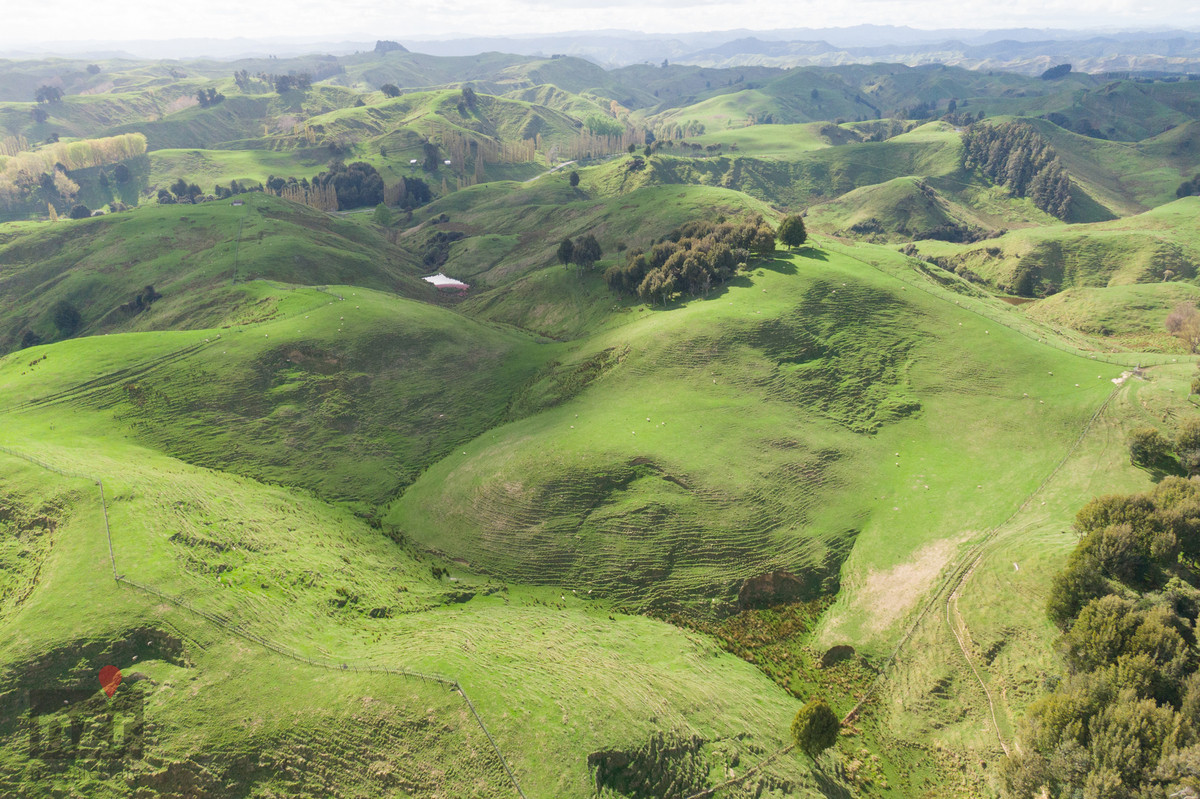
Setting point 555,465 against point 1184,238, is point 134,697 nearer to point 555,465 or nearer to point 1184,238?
point 555,465

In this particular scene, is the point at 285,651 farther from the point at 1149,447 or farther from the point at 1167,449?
the point at 1167,449

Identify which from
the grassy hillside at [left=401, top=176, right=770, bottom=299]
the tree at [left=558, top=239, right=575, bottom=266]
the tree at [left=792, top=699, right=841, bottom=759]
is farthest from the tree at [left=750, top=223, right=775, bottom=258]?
the tree at [left=792, top=699, right=841, bottom=759]

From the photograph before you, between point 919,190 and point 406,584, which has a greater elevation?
point 919,190

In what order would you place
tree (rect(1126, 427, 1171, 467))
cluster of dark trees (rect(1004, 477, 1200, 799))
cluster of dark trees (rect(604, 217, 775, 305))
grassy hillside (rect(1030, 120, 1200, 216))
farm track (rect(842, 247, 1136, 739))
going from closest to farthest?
1. cluster of dark trees (rect(1004, 477, 1200, 799))
2. farm track (rect(842, 247, 1136, 739))
3. tree (rect(1126, 427, 1171, 467))
4. cluster of dark trees (rect(604, 217, 775, 305))
5. grassy hillside (rect(1030, 120, 1200, 216))

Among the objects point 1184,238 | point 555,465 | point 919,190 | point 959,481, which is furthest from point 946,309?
point 919,190

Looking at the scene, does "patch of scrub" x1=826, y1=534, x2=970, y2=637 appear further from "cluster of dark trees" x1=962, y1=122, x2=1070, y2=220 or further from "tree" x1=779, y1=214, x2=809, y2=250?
"cluster of dark trees" x1=962, y1=122, x2=1070, y2=220

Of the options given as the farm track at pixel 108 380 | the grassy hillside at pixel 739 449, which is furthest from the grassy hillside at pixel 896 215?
the farm track at pixel 108 380
